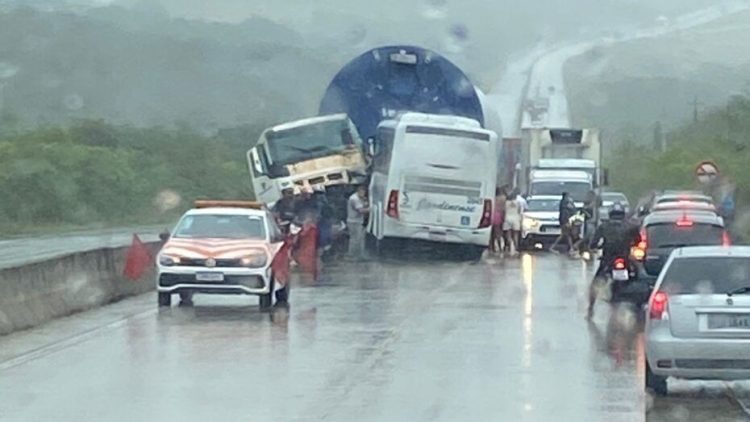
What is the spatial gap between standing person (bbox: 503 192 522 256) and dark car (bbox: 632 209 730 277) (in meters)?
18.5

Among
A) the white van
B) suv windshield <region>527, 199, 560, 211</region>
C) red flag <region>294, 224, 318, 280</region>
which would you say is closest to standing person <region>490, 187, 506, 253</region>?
suv windshield <region>527, 199, 560, 211</region>

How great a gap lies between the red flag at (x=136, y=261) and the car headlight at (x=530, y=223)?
1906cm

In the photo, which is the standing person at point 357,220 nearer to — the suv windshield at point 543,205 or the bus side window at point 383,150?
the bus side window at point 383,150

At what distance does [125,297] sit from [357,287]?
4.27 m

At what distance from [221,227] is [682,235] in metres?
6.83

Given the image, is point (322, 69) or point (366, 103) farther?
point (322, 69)

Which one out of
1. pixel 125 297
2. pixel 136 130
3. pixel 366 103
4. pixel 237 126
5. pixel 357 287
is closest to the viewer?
pixel 125 297

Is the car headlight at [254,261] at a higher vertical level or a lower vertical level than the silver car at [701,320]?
lower

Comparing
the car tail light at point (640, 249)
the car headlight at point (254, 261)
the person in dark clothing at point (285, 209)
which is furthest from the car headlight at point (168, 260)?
the person in dark clothing at point (285, 209)

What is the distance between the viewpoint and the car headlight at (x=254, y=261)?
25.7 meters

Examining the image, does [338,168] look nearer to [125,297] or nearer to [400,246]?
[400,246]

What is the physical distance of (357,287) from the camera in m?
32.0

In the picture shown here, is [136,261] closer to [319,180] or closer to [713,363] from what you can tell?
[319,180]

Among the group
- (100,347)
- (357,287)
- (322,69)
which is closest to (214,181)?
(322,69)
